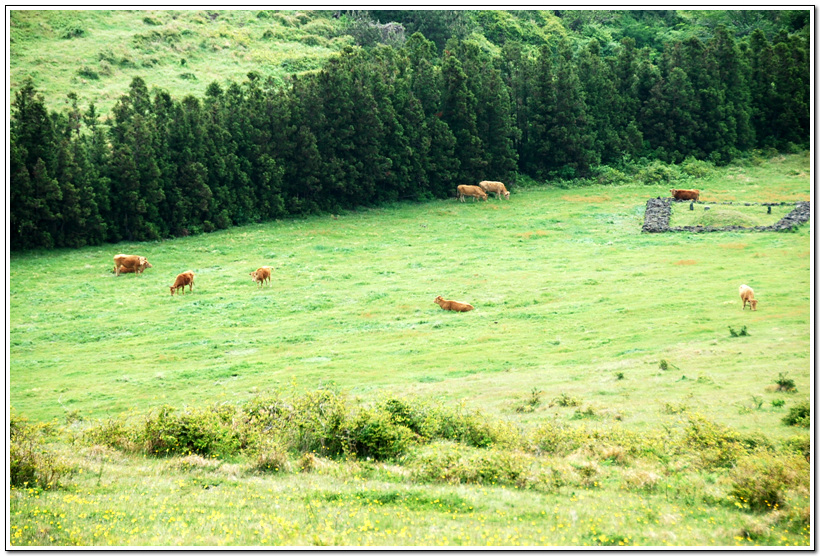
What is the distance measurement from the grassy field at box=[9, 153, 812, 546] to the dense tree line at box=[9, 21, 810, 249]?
2382mm

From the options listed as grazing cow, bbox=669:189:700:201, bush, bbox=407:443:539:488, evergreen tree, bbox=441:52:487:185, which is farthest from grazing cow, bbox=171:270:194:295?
grazing cow, bbox=669:189:700:201

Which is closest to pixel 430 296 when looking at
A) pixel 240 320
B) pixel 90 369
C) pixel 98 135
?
pixel 240 320

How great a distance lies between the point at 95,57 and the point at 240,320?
3932 centimetres

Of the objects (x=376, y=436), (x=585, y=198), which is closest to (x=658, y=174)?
(x=585, y=198)

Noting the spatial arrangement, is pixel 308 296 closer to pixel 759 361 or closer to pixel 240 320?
pixel 240 320

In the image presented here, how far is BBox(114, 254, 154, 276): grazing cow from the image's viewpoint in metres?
35.2

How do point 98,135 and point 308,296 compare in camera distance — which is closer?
point 308,296

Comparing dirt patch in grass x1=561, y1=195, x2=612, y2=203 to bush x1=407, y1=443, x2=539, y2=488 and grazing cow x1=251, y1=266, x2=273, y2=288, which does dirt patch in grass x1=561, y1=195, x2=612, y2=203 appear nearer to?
grazing cow x1=251, y1=266, x2=273, y2=288

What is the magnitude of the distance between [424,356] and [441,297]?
6.17 meters

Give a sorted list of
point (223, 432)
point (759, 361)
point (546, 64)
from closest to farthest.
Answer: point (223, 432) < point (759, 361) < point (546, 64)

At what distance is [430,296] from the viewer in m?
31.0

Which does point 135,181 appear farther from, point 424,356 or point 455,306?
point 424,356

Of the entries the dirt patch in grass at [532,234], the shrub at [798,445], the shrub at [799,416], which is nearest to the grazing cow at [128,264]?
the dirt patch in grass at [532,234]

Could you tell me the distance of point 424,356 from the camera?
2373 centimetres
